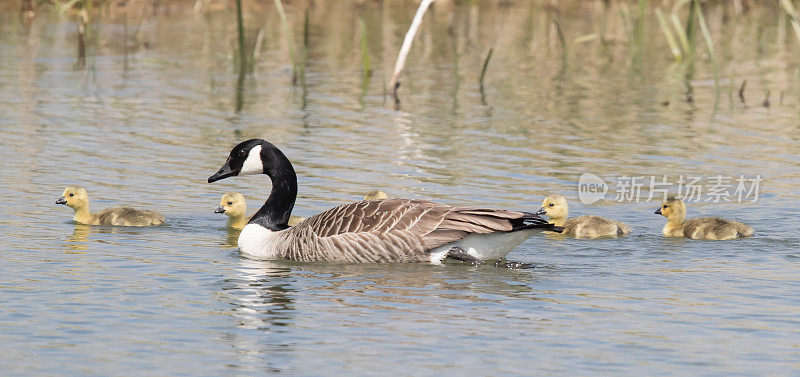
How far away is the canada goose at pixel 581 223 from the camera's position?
44.5 ft

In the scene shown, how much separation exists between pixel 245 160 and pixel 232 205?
3.82ft

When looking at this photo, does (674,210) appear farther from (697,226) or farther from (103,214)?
(103,214)

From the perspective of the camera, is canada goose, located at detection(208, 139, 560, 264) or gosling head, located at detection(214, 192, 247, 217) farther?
gosling head, located at detection(214, 192, 247, 217)

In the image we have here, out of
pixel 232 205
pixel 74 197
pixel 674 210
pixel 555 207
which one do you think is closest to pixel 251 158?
pixel 232 205

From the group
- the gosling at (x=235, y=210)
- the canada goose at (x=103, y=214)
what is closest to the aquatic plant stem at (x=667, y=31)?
the gosling at (x=235, y=210)

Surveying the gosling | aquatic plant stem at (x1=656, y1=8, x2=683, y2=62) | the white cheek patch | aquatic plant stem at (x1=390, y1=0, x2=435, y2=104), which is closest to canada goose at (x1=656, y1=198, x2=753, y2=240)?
the gosling

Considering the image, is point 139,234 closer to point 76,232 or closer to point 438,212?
point 76,232

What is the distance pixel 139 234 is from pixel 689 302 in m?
6.20

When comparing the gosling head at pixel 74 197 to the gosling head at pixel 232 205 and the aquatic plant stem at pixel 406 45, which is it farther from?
the aquatic plant stem at pixel 406 45

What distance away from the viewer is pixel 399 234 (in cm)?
1202

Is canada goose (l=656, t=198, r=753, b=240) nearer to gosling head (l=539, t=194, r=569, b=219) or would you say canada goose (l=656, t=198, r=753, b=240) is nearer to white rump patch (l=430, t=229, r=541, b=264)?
gosling head (l=539, t=194, r=569, b=219)

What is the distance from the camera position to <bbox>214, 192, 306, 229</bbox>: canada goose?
14.3 m

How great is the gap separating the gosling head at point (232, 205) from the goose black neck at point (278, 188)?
1116 mm

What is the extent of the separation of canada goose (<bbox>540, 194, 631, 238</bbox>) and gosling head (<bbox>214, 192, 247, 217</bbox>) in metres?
3.60
